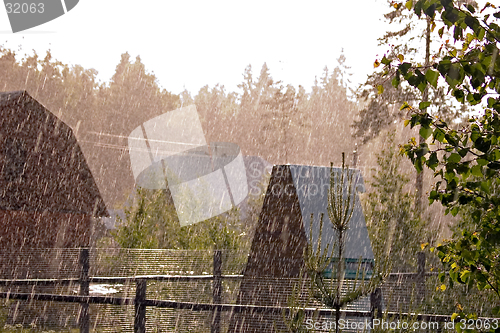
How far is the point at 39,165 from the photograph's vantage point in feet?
57.7

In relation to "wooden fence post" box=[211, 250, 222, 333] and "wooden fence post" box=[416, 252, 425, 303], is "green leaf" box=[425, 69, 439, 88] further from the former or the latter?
"wooden fence post" box=[416, 252, 425, 303]

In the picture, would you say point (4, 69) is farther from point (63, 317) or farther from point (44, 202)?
point (63, 317)

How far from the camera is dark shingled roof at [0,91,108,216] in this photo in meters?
16.5

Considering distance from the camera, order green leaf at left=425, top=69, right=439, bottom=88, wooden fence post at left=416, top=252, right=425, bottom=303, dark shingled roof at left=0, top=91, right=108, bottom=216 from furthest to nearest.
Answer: dark shingled roof at left=0, top=91, right=108, bottom=216 < wooden fence post at left=416, top=252, right=425, bottom=303 < green leaf at left=425, top=69, right=439, bottom=88

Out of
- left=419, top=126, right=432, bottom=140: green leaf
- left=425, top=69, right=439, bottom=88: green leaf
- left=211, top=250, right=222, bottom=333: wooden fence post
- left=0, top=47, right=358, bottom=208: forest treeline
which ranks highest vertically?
→ left=0, top=47, right=358, bottom=208: forest treeline

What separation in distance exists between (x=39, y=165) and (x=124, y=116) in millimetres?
68932

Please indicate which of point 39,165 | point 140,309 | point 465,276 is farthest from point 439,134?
point 39,165

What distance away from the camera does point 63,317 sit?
1158 centimetres

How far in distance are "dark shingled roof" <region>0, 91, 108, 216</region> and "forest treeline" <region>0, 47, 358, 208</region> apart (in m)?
49.3

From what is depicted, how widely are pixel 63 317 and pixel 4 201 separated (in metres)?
5.45

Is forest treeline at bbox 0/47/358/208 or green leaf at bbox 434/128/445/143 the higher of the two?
forest treeline at bbox 0/47/358/208

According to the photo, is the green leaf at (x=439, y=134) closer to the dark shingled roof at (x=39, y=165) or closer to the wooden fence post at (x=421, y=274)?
the wooden fence post at (x=421, y=274)

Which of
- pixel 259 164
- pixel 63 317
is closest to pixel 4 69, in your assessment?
pixel 259 164

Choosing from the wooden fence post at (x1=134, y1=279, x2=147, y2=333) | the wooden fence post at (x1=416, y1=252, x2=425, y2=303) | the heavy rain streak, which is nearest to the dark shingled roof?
the heavy rain streak
